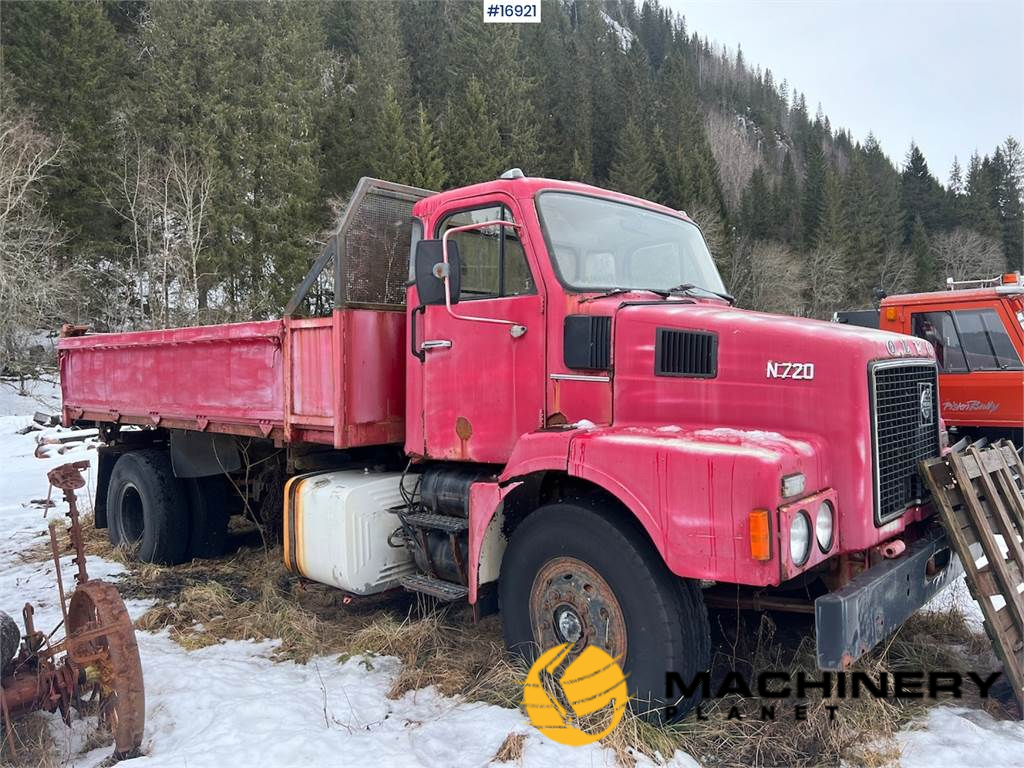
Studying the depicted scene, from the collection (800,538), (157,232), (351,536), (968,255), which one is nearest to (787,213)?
(968,255)

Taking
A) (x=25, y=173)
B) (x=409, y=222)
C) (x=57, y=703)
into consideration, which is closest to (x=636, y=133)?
(x=25, y=173)

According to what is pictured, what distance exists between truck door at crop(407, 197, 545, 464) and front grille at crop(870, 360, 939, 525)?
5.43 feet

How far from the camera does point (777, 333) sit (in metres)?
3.36

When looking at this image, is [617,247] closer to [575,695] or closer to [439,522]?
[439,522]

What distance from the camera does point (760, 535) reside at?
2.86 m

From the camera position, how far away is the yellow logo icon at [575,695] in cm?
328

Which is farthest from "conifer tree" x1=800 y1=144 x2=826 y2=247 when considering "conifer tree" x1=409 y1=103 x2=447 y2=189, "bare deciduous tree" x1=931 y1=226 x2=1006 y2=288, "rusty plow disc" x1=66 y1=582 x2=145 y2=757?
"rusty plow disc" x1=66 y1=582 x2=145 y2=757

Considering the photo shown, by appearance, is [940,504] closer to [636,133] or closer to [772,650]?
[772,650]

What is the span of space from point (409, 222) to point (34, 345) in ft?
89.8

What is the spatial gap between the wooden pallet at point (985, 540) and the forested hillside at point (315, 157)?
14.5 m

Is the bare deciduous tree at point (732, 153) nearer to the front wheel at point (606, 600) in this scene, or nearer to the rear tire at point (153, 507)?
the rear tire at point (153, 507)

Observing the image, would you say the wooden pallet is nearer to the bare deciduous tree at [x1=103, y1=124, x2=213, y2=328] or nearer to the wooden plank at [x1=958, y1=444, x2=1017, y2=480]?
the wooden plank at [x1=958, y1=444, x2=1017, y2=480]

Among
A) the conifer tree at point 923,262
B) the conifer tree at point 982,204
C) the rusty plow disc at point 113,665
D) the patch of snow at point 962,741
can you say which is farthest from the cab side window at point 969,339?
the conifer tree at point 982,204

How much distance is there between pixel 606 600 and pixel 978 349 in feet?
25.6
